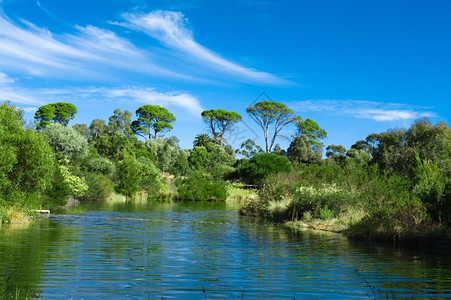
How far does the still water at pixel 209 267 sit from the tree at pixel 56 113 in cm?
6309

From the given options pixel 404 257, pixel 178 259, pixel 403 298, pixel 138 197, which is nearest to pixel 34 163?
pixel 178 259

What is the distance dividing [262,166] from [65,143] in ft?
88.2

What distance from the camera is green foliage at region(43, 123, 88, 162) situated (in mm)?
50531

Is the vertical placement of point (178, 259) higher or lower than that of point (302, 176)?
lower

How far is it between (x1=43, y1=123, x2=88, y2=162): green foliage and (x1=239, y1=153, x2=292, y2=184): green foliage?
938 inches

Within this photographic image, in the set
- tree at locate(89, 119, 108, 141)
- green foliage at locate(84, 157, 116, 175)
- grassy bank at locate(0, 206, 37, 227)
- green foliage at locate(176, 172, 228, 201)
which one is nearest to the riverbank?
grassy bank at locate(0, 206, 37, 227)

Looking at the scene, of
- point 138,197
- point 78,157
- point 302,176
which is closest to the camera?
point 302,176

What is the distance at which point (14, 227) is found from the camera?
69.7 ft

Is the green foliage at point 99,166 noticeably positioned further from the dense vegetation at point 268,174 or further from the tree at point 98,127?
the tree at point 98,127

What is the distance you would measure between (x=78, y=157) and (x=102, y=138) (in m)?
18.1

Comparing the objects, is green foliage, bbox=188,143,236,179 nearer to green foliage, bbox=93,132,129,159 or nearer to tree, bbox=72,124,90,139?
green foliage, bbox=93,132,129,159

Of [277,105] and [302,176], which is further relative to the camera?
[277,105]

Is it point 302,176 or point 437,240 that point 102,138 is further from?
point 437,240

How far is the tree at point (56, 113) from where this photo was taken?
259 feet
